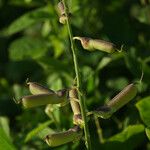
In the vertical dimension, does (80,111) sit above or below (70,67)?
above

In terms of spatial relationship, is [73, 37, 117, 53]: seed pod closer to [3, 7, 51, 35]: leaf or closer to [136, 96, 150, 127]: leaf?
[136, 96, 150, 127]: leaf

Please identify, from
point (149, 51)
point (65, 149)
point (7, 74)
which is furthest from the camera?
point (7, 74)

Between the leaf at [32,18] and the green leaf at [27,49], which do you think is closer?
the leaf at [32,18]

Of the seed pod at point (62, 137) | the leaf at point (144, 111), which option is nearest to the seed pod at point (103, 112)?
the seed pod at point (62, 137)

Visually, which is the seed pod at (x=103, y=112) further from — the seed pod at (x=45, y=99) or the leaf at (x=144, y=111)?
the leaf at (x=144, y=111)

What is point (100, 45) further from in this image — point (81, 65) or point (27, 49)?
point (27, 49)

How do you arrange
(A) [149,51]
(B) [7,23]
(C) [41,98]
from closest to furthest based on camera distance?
(C) [41,98] < (A) [149,51] < (B) [7,23]

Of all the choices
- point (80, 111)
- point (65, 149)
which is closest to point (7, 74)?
point (65, 149)

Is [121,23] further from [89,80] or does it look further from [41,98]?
[41,98]
